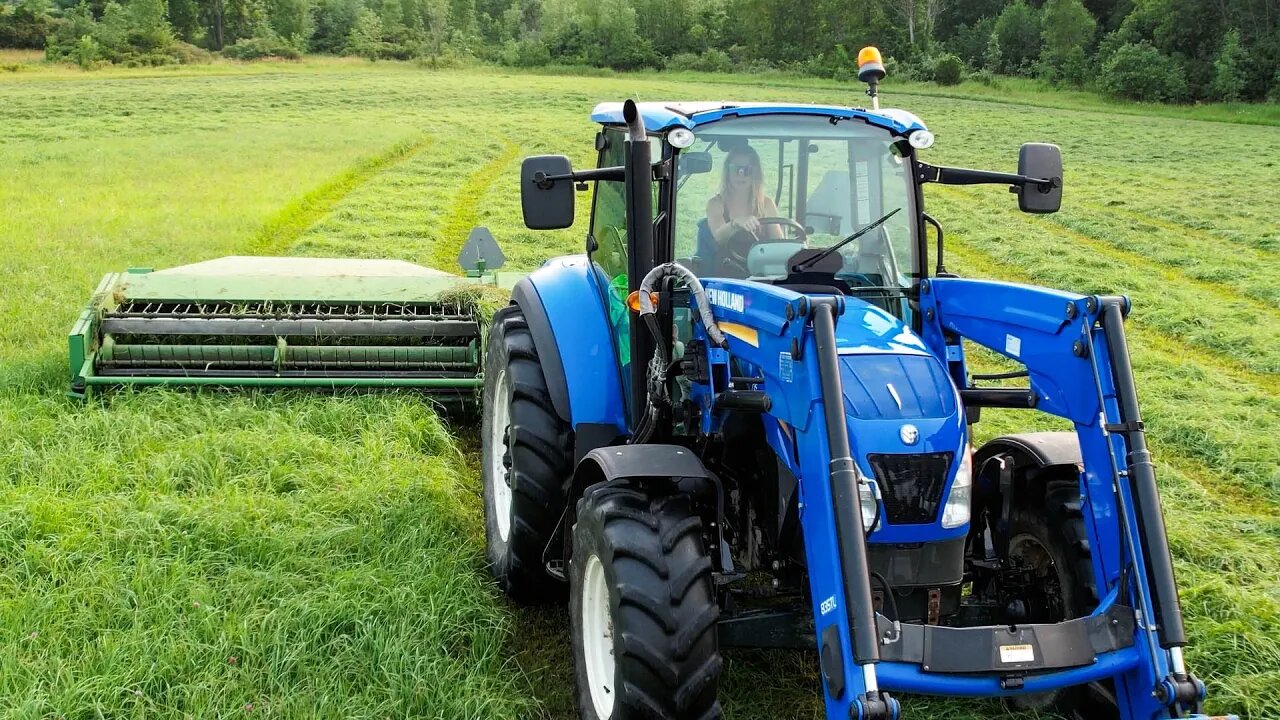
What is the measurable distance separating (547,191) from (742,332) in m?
0.91

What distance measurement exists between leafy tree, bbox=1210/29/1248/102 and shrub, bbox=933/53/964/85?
881 cm

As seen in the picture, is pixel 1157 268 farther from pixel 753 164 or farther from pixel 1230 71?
pixel 1230 71

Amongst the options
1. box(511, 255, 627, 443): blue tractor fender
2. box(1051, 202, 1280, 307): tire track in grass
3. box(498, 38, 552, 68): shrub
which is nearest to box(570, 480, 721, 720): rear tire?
box(511, 255, 627, 443): blue tractor fender

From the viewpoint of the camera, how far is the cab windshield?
4305 millimetres

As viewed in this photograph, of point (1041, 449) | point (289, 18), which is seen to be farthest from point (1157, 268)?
point (289, 18)

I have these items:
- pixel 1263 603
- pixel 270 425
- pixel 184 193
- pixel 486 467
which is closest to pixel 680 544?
pixel 486 467

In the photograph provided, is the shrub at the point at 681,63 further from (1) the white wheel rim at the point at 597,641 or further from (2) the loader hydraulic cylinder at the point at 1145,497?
(2) the loader hydraulic cylinder at the point at 1145,497

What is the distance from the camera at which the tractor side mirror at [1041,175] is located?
168 inches

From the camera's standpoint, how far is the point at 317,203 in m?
17.4

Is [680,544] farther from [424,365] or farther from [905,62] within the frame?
[905,62]

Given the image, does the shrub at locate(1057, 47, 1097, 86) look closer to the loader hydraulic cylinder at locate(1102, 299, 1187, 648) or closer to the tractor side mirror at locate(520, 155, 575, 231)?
the tractor side mirror at locate(520, 155, 575, 231)

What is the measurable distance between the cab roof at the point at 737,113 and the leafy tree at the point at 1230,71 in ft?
121

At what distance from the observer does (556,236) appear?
14.7m

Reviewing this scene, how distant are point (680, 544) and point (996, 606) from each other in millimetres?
1166
